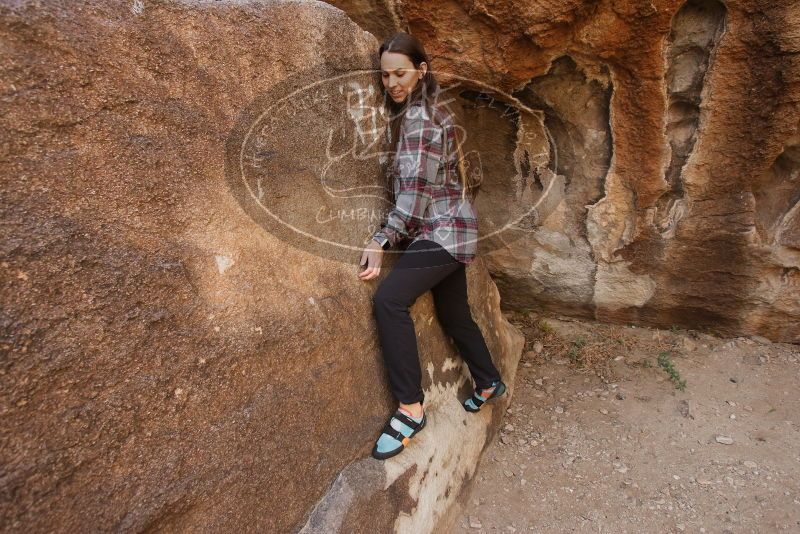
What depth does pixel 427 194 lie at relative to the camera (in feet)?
5.17

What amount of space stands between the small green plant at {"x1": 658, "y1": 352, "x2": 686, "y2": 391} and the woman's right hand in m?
1.67

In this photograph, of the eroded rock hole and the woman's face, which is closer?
the woman's face

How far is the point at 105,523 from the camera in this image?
94 centimetres

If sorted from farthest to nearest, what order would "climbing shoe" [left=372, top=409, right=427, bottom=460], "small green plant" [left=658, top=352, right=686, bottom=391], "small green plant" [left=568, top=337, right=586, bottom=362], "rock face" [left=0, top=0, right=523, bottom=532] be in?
"small green plant" [left=568, top=337, right=586, bottom=362] < "small green plant" [left=658, top=352, right=686, bottom=391] < "climbing shoe" [left=372, top=409, right=427, bottom=460] < "rock face" [left=0, top=0, right=523, bottom=532]

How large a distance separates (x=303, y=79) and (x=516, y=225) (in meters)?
1.59

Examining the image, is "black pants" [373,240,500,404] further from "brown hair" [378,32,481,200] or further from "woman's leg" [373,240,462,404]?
"brown hair" [378,32,481,200]

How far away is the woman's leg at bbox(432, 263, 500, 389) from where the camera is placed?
1837mm

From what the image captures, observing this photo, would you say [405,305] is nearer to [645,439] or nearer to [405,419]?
[405,419]

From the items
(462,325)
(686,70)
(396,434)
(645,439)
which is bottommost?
(645,439)

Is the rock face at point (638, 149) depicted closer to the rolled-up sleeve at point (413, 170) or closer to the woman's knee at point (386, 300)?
the rolled-up sleeve at point (413, 170)

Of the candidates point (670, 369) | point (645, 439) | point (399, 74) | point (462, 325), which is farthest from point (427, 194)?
point (670, 369)

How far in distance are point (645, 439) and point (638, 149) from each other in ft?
4.02

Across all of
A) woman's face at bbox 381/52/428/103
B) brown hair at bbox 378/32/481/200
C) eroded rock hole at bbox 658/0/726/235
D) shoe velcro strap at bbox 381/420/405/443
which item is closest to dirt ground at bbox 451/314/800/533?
shoe velcro strap at bbox 381/420/405/443

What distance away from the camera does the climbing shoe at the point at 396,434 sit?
1.48 metres
